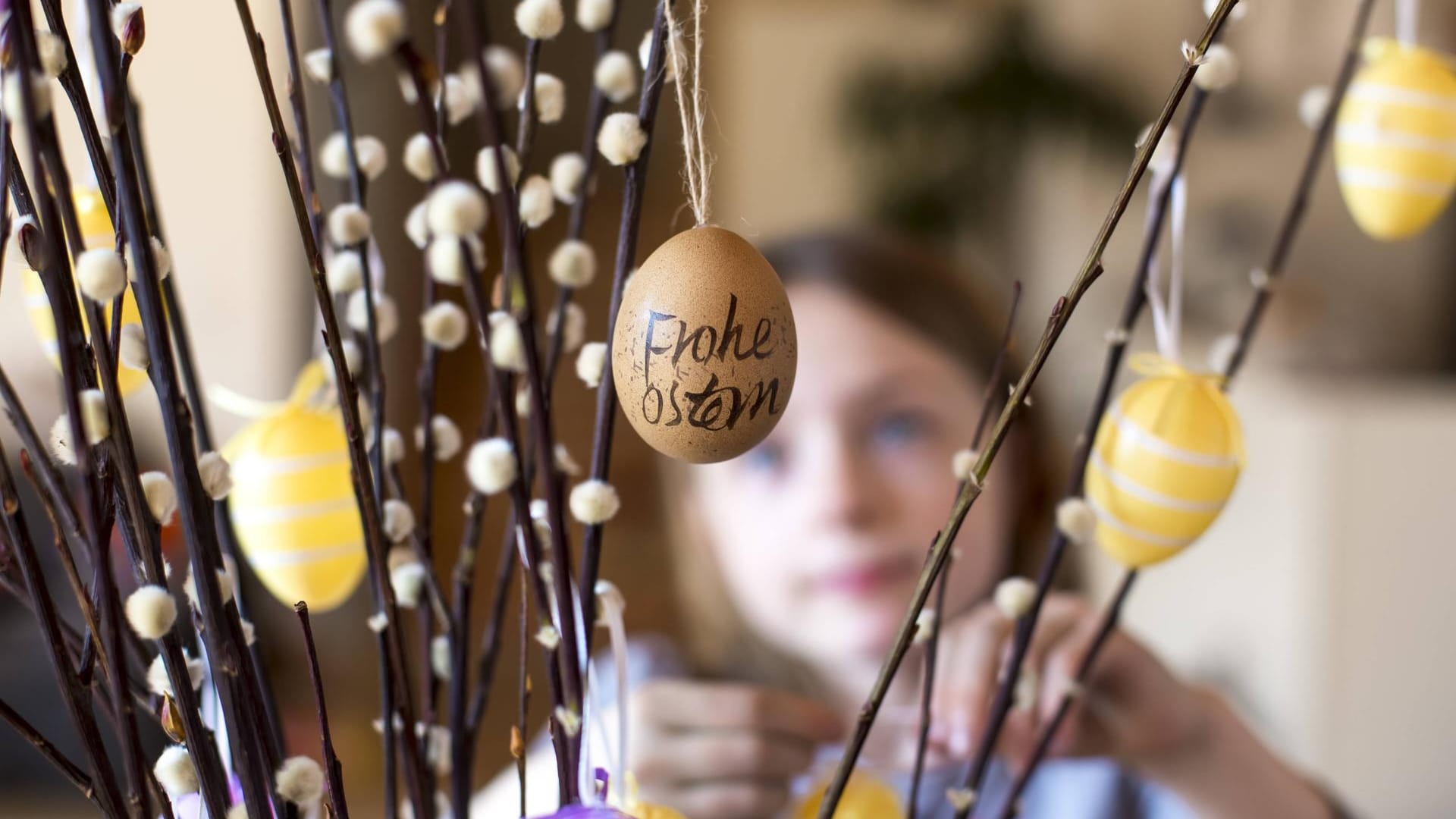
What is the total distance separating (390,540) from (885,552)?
36 cm

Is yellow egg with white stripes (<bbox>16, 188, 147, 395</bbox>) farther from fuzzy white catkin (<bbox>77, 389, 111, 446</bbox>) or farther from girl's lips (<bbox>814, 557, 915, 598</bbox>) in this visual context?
girl's lips (<bbox>814, 557, 915, 598</bbox>)

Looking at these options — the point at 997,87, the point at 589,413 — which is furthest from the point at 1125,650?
the point at 997,87

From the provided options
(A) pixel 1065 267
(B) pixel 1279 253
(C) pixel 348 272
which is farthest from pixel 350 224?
(A) pixel 1065 267

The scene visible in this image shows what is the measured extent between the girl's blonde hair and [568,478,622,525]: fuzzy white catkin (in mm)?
473

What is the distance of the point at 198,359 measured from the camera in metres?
1.44

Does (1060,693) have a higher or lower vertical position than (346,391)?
lower

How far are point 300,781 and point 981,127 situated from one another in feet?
6.20

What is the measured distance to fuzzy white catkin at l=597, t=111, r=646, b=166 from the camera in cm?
20

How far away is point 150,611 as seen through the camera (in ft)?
0.59

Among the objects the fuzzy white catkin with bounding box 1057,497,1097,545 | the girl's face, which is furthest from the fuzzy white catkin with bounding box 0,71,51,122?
the girl's face

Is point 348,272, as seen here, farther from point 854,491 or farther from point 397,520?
point 854,491

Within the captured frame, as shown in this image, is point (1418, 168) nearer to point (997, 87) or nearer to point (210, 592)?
point (210, 592)

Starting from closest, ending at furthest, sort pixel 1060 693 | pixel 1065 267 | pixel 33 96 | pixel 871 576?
1. pixel 33 96
2. pixel 1060 693
3. pixel 871 576
4. pixel 1065 267

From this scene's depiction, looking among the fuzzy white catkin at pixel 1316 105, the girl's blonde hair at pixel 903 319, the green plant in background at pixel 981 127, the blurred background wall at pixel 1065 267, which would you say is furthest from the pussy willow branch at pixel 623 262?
the green plant in background at pixel 981 127
